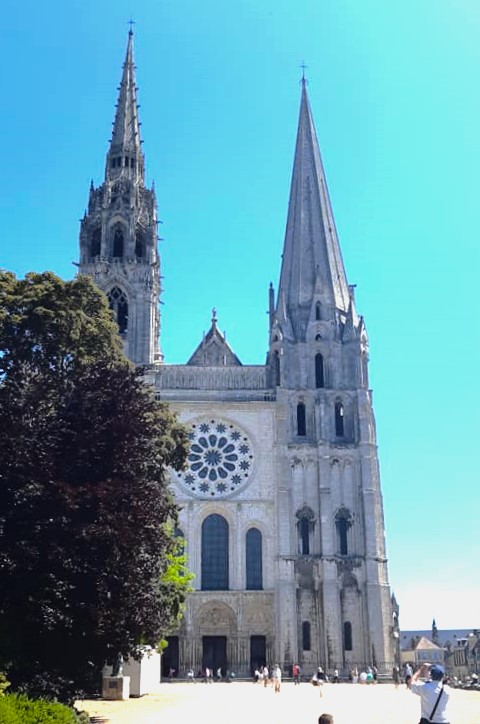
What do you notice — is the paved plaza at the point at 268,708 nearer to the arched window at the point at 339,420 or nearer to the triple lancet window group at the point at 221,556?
the triple lancet window group at the point at 221,556

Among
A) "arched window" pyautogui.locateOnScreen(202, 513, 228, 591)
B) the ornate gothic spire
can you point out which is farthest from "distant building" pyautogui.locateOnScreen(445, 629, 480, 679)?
the ornate gothic spire

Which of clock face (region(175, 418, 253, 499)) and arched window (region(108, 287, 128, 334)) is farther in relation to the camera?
arched window (region(108, 287, 128, 334))

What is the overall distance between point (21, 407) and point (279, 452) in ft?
90.3

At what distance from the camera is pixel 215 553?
44.9 meters

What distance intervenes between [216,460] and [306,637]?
10.9m

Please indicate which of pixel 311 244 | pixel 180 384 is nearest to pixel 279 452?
pixel 180 384

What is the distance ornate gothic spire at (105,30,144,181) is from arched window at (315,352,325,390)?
1803cm

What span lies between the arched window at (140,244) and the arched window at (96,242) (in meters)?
2.33

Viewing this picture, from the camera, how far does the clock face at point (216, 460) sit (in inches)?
1812

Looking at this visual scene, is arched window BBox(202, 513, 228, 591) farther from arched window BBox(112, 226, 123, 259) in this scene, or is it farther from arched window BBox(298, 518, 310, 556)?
arched window BBox(112, 226, 123, 259)

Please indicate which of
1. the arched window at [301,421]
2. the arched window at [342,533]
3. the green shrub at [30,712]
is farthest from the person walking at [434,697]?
the arched window at [301,421]

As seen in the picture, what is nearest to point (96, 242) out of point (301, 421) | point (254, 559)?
point (301, 421)

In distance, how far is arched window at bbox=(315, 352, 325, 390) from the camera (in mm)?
48812

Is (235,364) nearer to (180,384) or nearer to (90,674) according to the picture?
(180,384)
